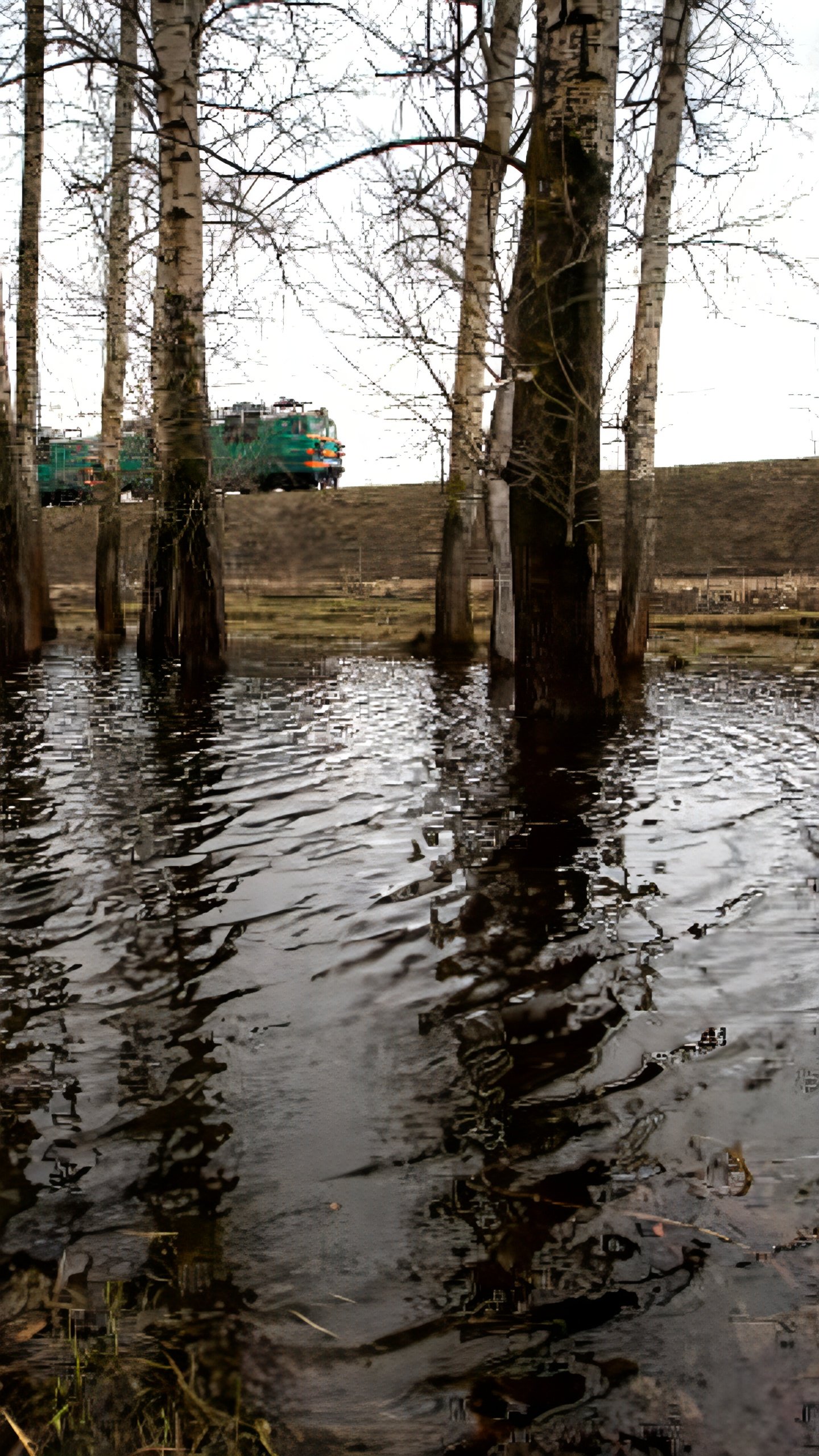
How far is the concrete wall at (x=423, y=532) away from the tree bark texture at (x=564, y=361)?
19.4 metres

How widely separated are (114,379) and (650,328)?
8.88 m

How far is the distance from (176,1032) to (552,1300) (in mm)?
1526

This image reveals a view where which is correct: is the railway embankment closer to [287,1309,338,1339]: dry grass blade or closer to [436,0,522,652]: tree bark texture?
[436,0,522,652]: tree bark texture

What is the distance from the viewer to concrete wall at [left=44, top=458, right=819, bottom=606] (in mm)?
30609

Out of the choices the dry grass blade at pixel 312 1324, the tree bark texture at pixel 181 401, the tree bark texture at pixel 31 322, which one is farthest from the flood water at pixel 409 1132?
the tree bark texture at pixel 31 322

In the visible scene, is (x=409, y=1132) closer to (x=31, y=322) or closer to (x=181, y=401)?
(x=181, y=401)

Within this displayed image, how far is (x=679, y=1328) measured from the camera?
211 centimetres

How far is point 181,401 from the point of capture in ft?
40.7

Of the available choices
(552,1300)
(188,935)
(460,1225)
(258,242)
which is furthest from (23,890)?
(258,242)

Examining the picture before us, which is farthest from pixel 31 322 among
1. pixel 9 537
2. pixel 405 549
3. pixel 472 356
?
pixel 405 549

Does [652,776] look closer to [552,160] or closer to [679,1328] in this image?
[552,160]

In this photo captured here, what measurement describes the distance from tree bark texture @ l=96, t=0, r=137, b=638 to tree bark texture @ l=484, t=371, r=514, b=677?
6.59m

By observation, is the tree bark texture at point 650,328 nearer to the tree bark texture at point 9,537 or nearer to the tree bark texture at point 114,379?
the tree bark texture at point 9,537

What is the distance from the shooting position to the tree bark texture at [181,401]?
11734 mm
